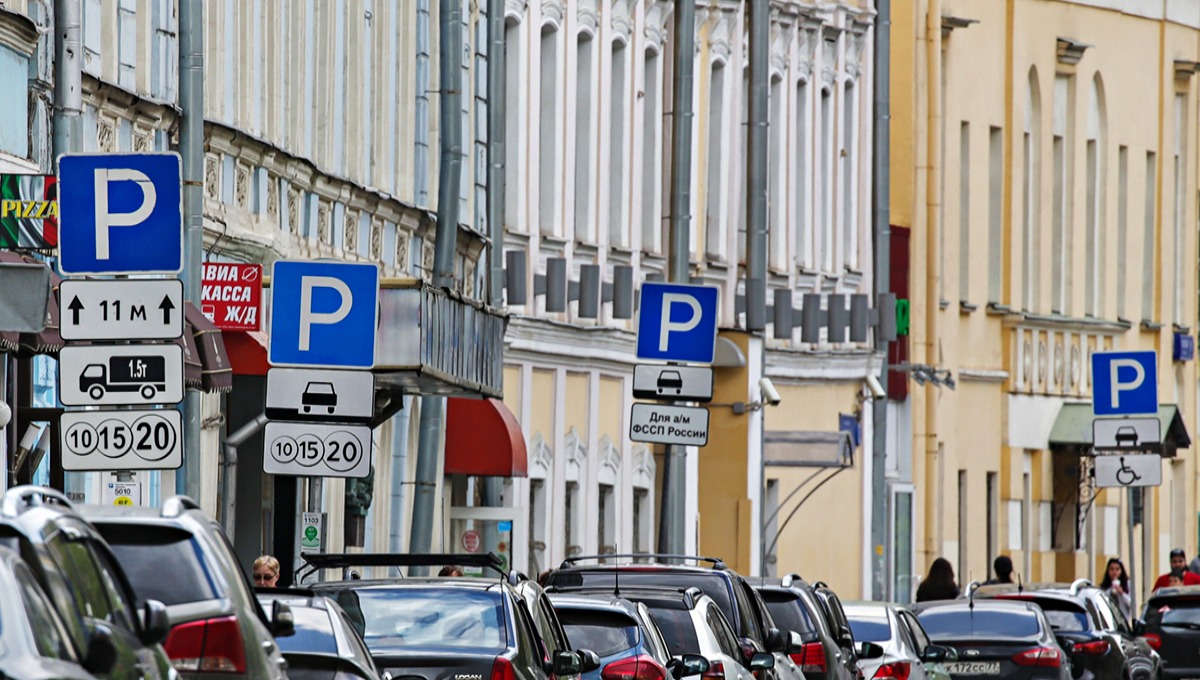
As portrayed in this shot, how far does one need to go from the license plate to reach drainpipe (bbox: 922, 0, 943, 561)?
2725 cm

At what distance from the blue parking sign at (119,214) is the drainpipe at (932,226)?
1556 inches

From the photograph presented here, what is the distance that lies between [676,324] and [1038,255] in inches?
1361

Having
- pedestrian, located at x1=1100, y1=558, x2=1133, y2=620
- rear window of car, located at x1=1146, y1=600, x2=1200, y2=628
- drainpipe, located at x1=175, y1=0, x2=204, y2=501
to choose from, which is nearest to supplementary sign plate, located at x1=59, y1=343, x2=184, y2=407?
drainpipe, located at x1=175, y1=0, x2=204, y2=501

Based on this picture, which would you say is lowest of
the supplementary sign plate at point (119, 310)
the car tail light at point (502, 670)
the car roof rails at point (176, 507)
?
the car tail light at point (502, 670)

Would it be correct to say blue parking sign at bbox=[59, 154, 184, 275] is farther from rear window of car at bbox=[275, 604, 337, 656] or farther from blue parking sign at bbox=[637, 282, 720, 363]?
blue parking sign at bbox=[637, 282, 720, 363]

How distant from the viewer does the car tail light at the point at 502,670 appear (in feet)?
50.4

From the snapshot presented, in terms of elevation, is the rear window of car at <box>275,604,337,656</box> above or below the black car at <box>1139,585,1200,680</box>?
above

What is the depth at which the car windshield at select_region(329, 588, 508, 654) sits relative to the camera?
15.7 meters

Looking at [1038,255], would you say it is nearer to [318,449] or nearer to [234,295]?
[234,295]

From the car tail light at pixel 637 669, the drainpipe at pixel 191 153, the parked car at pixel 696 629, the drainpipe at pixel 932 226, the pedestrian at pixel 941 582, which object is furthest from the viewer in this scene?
the drainpipe at pixel 932 226

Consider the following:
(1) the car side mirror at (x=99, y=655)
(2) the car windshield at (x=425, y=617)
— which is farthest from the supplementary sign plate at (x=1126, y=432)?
(1) the car side mirror at (x=99, y=655)

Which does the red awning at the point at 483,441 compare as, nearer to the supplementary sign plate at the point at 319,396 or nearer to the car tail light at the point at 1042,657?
the car tail light at the point at 1042,657

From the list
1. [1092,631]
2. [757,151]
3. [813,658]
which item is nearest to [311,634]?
[813,658]

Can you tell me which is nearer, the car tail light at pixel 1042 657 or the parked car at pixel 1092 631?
the car tail light at pixel 1042 657
